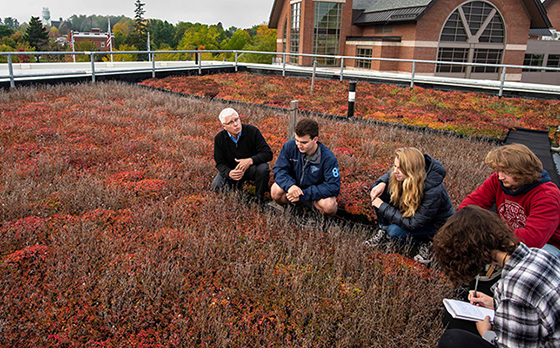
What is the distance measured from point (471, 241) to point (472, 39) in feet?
118

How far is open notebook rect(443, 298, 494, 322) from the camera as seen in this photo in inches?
92.7

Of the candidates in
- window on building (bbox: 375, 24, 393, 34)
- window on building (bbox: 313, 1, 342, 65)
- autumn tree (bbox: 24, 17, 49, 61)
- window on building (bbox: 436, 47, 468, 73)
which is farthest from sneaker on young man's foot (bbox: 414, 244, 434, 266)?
autumn tree (bbox: 24, 17, 49, 61)

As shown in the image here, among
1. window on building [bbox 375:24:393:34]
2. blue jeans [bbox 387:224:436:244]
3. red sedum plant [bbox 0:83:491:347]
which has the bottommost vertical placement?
red sedum plant [bbox 0:83:491:347]

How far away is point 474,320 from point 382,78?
57.9 feet

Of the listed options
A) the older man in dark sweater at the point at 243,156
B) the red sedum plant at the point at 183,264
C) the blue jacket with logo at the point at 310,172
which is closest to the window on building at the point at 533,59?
the red sedum plant at the point at 183,264

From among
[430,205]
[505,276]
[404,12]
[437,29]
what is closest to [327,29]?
[404,12]

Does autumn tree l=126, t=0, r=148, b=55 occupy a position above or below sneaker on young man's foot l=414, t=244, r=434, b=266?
above

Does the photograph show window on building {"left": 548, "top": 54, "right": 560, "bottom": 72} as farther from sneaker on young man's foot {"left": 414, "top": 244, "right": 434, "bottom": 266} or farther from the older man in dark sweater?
sneaker on young man's foot {"left": 414, "top": 244, "right": 434, "bottom": 266}

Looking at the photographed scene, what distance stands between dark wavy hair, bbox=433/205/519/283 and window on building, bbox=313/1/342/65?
119 ft

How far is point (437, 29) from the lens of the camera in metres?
31.6

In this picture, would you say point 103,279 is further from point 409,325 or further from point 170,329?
point 409,325

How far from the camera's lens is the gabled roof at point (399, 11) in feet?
100

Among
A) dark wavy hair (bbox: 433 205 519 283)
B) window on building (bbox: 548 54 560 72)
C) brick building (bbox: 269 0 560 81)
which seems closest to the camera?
dark wavy hair (bbox: 433 205 519 283)

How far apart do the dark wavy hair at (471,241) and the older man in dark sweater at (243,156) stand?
10.7ft
